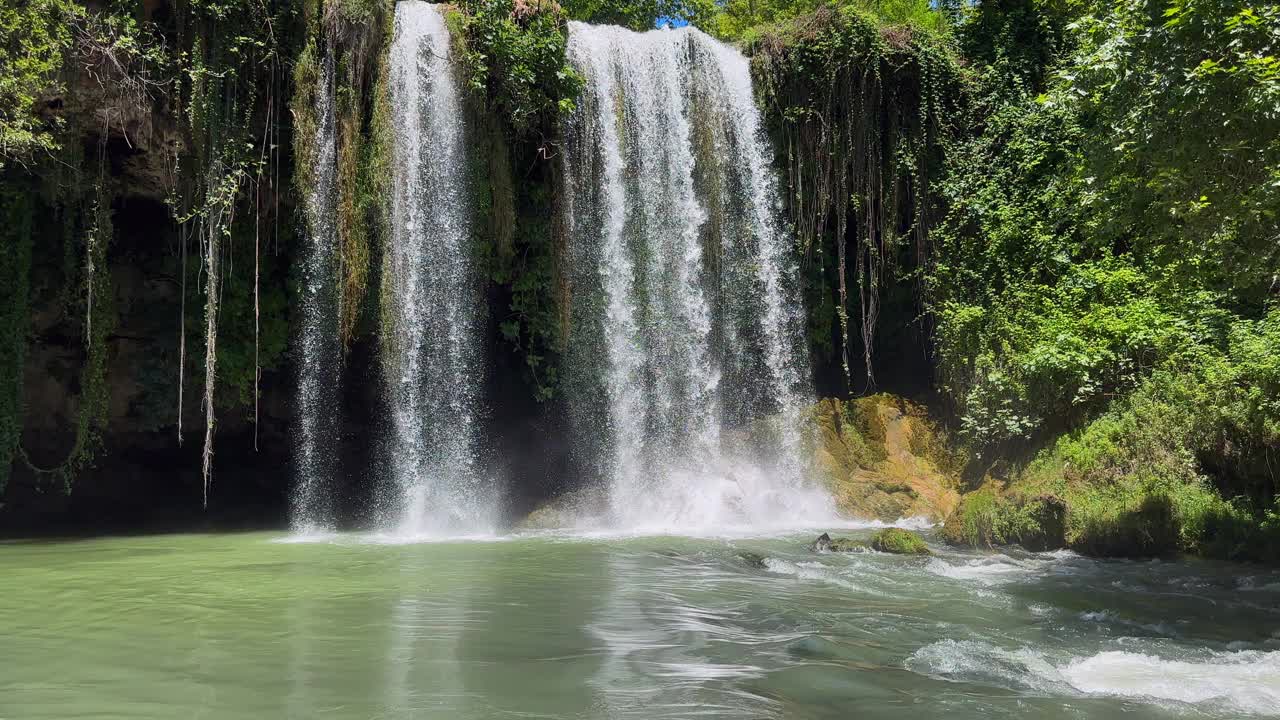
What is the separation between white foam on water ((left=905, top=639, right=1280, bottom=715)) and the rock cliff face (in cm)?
865

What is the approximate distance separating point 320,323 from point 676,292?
6139 millimetres

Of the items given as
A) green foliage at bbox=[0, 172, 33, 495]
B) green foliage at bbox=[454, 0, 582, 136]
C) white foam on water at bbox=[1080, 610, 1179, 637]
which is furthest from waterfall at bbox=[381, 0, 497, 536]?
white foam on water at bbox=[1080, 610, 1179, 637]

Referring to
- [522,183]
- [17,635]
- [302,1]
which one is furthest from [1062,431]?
[302,1]

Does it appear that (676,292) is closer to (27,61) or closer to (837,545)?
(837,545)

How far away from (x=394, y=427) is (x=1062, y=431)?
10291mm

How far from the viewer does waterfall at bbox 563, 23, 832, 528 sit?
1584cm

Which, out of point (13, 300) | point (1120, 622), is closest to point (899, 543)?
point (1120, 622)

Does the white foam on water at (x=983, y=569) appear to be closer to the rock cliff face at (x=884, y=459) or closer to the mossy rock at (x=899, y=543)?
the mossy rock at (x=899, y=543)

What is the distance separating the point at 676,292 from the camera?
645 inches

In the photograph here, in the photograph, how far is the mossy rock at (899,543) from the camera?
10.7 meters

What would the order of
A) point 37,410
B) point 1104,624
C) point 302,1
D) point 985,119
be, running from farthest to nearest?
point 985,119
point 37,410
point 302,1
point 1104,624

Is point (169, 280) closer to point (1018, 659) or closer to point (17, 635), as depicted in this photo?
point (17, 635)

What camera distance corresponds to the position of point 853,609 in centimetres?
740

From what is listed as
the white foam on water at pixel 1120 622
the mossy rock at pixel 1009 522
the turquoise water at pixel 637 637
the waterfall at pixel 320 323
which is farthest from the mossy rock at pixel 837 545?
the waterfall at pixel 320 323
